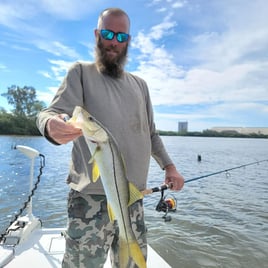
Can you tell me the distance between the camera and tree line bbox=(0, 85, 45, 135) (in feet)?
219

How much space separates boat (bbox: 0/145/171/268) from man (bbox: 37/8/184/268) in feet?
5.11

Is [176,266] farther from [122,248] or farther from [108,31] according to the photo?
[108,31]

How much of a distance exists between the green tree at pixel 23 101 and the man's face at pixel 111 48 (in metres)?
70.7

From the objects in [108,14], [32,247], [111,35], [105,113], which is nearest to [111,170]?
[105,113]

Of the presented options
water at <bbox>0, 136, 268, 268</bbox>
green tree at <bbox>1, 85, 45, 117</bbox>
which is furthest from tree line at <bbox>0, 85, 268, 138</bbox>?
water at <bbox>0, 136, 268, 268</bbox>

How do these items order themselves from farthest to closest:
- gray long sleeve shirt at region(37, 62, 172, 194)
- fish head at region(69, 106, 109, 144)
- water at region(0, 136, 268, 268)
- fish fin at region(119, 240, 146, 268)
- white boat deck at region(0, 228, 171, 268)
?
water at region(0, 136, 268, 268), white boat deck at region(0, 228, 171, 268), gray long sleeve shirt at region(37, 62, 172, 194), fish fin at region(119, 240, 146, 268), fish head at region(69, 106, 109, 144)

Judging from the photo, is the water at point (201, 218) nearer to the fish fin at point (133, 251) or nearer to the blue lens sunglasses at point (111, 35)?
the fish fin at point (133, 251)

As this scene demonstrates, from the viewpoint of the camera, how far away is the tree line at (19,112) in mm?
66688

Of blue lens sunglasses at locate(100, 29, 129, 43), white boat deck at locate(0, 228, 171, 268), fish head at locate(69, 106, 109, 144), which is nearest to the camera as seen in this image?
fish head at locate(69, 106, 109, 144)

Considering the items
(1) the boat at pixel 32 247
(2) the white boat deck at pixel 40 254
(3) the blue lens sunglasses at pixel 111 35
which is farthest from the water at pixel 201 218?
(3) the blue lens sunglasses at pixel 111 35

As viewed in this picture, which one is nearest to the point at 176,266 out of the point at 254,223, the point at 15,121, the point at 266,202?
the point at 254,223

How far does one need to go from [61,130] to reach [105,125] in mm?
675

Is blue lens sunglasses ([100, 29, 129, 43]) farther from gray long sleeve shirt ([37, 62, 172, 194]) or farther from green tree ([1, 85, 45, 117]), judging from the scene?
green tree ([1, 85, 45, 117])

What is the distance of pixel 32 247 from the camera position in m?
4.15
